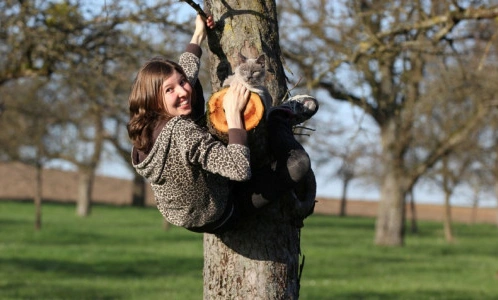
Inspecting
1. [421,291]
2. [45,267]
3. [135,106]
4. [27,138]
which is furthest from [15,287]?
[27,138]

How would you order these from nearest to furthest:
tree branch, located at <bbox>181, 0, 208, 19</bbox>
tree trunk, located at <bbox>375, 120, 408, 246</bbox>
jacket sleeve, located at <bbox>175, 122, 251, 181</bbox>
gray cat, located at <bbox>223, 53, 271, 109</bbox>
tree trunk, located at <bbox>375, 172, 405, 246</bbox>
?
jacket sleeve, located at <bbox>175, 122, 251, 181</bbox>, gray cat, located at <bbox>223, 53, 271, 109</bbox>, tree branch, located at <bbox>181, 0, 208, 19</bbox>, tree trunk, located at <bbox>375, 120, 408, 246</bbox>, tree trunk, located at <bbox>375, 172, 405, 246</bbox>

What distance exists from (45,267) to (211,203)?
12872 mm

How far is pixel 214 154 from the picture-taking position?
3492mm

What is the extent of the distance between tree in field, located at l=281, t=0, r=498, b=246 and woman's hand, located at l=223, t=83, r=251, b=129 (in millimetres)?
4864

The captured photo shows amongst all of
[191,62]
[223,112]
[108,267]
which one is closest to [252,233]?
[223,112]

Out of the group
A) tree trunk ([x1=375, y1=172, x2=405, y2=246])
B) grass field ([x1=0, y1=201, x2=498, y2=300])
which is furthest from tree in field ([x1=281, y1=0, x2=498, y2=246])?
grass field ([x1=0, y1=201, x2=498, y2=300])

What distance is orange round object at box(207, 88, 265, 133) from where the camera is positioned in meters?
3.62

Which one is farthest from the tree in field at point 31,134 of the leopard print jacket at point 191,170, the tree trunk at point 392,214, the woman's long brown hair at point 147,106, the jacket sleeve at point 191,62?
the leopard print jacket at point 191,170

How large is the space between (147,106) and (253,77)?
0.49m

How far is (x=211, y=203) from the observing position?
3.66 metres

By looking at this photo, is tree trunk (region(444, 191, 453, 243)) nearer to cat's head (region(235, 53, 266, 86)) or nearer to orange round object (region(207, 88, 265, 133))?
cat's head (region(235, 53, 266, 86))

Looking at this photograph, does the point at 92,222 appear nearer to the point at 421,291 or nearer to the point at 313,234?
the point at 313,234

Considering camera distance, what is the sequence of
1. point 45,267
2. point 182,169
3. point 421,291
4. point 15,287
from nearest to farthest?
point 182,169 < point 15,287 < point 421,291 < point 45,267

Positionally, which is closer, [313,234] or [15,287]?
[15,287]
